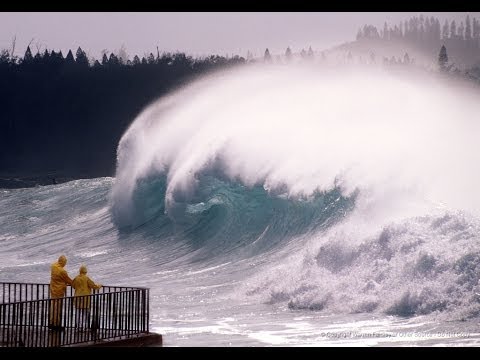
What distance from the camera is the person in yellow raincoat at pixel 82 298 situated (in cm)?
1366

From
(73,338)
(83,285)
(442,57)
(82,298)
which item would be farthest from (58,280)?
(442,57)

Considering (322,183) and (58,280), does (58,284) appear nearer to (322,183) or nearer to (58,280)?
(58,280)

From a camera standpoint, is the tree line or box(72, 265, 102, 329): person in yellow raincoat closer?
box(72, 265, 102, 329): person in yellow raincoat

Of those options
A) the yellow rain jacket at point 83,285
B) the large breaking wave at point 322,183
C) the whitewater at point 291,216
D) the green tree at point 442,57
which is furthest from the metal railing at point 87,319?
the green tree at point 442,57

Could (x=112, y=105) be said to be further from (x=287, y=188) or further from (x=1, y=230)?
(x=287, y=188)

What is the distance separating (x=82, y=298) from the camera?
13.7m

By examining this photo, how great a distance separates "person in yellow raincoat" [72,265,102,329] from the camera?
13656 millimetres

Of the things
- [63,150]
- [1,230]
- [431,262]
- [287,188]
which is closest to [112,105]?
[63,150]

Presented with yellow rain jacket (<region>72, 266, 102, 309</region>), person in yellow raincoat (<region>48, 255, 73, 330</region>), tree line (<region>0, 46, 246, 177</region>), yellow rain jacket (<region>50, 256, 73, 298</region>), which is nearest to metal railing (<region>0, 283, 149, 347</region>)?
person in yellow raincoat (<region>48, 255, 73, 330</region>)

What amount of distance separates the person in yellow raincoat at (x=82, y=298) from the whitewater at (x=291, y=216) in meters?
1.97

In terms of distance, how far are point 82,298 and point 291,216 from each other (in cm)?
1205

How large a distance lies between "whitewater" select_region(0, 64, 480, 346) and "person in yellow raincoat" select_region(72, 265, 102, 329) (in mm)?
1971

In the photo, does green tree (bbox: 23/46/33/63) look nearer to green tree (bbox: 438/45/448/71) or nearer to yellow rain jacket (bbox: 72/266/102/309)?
green tree (bbox: 438/45/448/71)

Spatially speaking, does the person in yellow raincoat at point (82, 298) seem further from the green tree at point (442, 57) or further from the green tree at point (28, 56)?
the green tree at point (28, 56)
